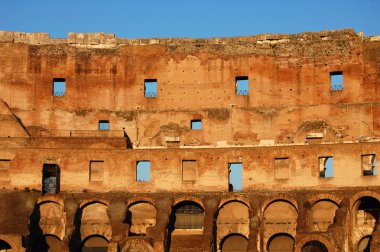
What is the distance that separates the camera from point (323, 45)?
51.9 meters

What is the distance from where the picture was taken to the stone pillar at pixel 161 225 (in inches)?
1622

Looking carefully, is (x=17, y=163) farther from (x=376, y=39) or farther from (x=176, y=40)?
(x=376, y=39)

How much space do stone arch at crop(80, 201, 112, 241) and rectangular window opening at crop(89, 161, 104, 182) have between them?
203 cm

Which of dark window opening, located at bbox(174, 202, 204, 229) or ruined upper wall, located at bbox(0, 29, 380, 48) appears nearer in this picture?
dark window opening, located at bbox(174, 202, 204, 229)

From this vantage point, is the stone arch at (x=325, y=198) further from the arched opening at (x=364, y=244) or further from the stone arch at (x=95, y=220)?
the stone arch at (x=95, y=220)

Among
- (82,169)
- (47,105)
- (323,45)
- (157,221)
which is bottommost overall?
(157,221)

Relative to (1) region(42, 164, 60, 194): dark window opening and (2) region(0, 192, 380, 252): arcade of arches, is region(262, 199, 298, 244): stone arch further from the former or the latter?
(1) region(42, 164, 60, 194): dark window opening

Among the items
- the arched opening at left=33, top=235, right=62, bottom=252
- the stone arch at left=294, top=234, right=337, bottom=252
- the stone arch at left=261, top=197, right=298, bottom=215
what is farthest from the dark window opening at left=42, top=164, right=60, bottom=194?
the stone arch at left=294, top=234, right=337, bottom=252

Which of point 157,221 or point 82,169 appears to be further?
point 82,169

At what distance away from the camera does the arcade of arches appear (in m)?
41.7

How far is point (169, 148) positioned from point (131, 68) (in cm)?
828

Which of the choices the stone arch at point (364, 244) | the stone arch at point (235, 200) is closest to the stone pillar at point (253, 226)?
the stone arch at point (235, 200)

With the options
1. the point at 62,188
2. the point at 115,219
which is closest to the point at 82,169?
the point at 62,188

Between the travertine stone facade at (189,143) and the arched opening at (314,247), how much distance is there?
0.07 m
